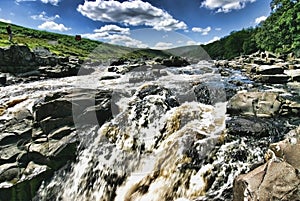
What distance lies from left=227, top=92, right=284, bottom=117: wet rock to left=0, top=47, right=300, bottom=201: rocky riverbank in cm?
4

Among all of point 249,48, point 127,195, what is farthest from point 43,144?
point 249,48

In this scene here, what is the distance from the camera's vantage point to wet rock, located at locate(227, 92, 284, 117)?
395 inches

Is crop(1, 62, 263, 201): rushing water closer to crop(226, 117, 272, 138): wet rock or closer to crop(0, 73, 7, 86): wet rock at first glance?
crop(226, 117, 272, 138): wet rock

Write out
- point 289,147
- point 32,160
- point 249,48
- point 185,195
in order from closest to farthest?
point 289,147 < point 185,195 < point 32,160 < point 249,48

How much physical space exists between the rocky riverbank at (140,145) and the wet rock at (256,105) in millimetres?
37

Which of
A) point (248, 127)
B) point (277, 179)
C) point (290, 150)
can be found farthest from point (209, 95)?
point (277, 179)

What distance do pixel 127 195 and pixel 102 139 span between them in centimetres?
300

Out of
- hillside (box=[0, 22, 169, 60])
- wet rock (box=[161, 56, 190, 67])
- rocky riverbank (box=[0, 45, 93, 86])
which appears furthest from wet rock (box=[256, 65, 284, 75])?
hillside (box=[0, 22, 169, 60])

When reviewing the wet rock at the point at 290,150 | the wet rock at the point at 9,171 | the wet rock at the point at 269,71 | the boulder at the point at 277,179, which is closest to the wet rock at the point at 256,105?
the wet rock at the point at 290,150

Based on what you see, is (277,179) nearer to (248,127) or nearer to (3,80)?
(248,127)

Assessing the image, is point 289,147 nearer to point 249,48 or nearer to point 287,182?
point 287,182

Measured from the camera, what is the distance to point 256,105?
10.3 metres

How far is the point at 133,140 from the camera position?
31.1ft

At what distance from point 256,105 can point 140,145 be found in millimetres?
4949
